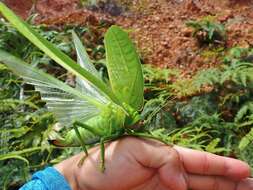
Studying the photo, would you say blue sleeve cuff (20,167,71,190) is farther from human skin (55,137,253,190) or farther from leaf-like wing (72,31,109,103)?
leaf-like wing (72,31,109,103)

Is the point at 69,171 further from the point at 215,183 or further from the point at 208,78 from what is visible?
the point at 208,78

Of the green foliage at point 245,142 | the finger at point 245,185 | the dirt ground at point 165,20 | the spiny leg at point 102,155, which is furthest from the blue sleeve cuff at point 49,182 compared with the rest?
the dirt ground at point 165,20

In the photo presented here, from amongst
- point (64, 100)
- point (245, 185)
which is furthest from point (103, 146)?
point (245, 185)

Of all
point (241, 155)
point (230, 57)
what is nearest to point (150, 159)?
point (241, 155)

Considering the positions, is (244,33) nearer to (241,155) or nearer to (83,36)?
(83,36)

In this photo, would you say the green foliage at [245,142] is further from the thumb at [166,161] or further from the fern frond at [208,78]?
the thumb at [166,161]
